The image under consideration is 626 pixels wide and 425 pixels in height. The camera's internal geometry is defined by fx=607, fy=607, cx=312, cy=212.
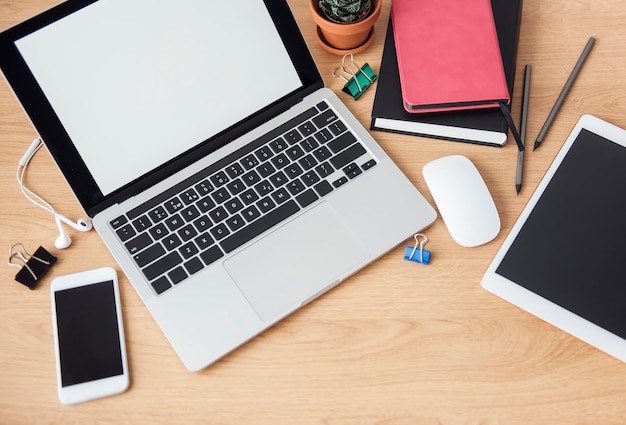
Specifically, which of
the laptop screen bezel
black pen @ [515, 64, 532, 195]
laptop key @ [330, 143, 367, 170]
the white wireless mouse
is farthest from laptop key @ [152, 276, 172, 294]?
black pen @ [515, 64, 532, 195]

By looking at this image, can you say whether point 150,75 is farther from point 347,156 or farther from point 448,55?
point 448,55

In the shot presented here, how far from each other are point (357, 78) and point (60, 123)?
44 centimetres

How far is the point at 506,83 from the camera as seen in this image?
35.1 inches

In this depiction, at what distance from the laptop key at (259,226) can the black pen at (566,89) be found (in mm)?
378

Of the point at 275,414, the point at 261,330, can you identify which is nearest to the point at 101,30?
the point at 261,330

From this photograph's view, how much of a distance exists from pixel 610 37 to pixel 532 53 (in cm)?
13

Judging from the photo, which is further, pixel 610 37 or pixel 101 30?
pixel 610 37

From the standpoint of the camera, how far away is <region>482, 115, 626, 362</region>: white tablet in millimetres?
798

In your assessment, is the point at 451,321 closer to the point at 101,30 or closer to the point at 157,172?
the point at 157,172

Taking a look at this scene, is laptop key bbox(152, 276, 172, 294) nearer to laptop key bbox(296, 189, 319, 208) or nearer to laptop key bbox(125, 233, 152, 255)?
laptop key bbox(125, 233, 152, 255)

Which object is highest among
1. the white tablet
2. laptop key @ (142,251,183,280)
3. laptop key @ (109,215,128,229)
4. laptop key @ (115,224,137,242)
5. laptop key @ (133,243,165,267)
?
laptop key @ (109,215,128,229)

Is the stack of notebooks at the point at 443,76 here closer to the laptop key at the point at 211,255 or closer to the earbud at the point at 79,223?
the laptop key at the point at 211,255

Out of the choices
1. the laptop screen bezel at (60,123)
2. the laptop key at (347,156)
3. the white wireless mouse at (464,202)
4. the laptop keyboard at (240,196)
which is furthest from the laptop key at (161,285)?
the white wireless mouse at (464,202)

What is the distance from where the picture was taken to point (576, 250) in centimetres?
82
